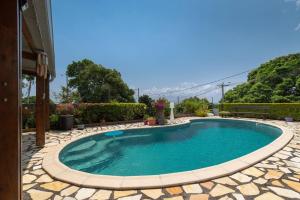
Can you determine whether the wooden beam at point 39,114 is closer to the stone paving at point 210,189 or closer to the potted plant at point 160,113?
the stone paving at point 210,189

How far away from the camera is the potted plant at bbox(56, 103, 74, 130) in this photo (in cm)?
862

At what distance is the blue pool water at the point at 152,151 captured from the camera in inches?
191

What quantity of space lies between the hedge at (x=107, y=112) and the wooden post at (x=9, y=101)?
8489 mm

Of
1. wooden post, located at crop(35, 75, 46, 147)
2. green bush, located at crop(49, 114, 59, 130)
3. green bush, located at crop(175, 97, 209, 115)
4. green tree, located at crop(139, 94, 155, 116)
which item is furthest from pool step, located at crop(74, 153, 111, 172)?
green bush, located at crop(175, 97, 209, 115)

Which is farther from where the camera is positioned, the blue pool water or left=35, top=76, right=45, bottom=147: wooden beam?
left=35, top=76, right=45, bottom=147: wooden beam

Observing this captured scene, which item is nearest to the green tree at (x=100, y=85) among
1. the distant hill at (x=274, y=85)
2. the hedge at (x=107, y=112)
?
the hedge at (x=107, y=112)

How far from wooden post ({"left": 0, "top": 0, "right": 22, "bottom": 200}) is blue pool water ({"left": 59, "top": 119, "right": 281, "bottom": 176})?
10.2 ft

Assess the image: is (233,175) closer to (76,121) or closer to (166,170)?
(166,170)

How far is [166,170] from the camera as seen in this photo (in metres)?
4.65

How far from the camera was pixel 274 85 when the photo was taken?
20.0 metres

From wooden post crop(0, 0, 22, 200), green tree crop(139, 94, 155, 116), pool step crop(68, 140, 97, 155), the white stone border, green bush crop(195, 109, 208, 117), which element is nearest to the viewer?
wooden post crop(0, 0, 22, 200)

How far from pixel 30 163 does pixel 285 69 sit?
2457 cm

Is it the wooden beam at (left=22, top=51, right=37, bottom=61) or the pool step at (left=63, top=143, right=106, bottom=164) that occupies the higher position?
the wooden beam at (left=22, top=51, right=37, bottom=61)

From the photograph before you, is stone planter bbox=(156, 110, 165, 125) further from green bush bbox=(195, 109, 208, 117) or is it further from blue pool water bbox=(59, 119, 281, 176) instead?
green bush bbox=(195, 109, 208, 117)
